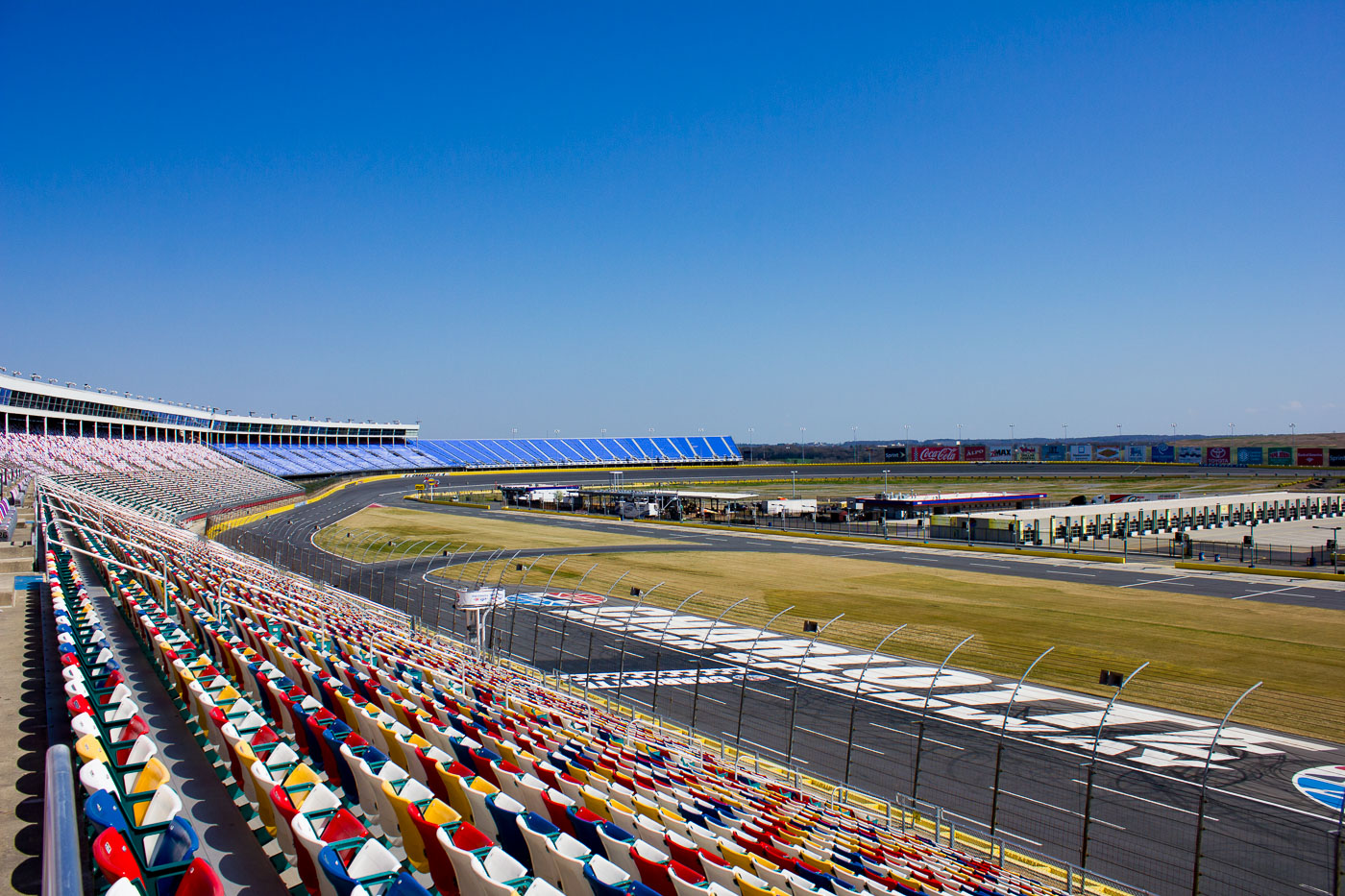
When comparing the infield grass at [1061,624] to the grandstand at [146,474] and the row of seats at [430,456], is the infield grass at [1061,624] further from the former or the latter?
the row of seats at [430,456]

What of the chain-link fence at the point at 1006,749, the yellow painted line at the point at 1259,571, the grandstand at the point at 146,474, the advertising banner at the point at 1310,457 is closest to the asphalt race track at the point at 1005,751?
the chain-link fence at the point at 1006,749

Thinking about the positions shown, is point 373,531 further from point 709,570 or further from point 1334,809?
point 1334,809

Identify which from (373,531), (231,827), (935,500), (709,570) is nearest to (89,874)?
(231,827)

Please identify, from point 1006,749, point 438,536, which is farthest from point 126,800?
point 438,536

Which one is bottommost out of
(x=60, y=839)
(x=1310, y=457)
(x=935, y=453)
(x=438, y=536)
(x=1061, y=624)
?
(x=438, y=536)

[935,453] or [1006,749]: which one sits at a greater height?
[935,453]

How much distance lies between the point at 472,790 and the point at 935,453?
197 metres

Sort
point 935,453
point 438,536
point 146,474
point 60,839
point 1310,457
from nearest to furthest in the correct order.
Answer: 1. point 60,839
2. point 438,536
3. point 146,474
4. point 1310,457
5. point 935,453

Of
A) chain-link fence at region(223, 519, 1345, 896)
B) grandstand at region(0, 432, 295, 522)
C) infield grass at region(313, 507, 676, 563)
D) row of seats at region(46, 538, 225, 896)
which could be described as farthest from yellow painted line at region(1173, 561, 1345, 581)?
grandstand at region(0, 432, 295, 522)

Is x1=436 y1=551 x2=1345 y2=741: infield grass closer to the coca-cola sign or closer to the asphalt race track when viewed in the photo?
the asphalt race track

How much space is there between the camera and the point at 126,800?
19.4ft

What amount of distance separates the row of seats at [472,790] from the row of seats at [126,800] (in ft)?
2.26

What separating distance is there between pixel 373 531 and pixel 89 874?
186 ft

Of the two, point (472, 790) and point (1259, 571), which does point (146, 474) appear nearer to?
point (472, 790)
